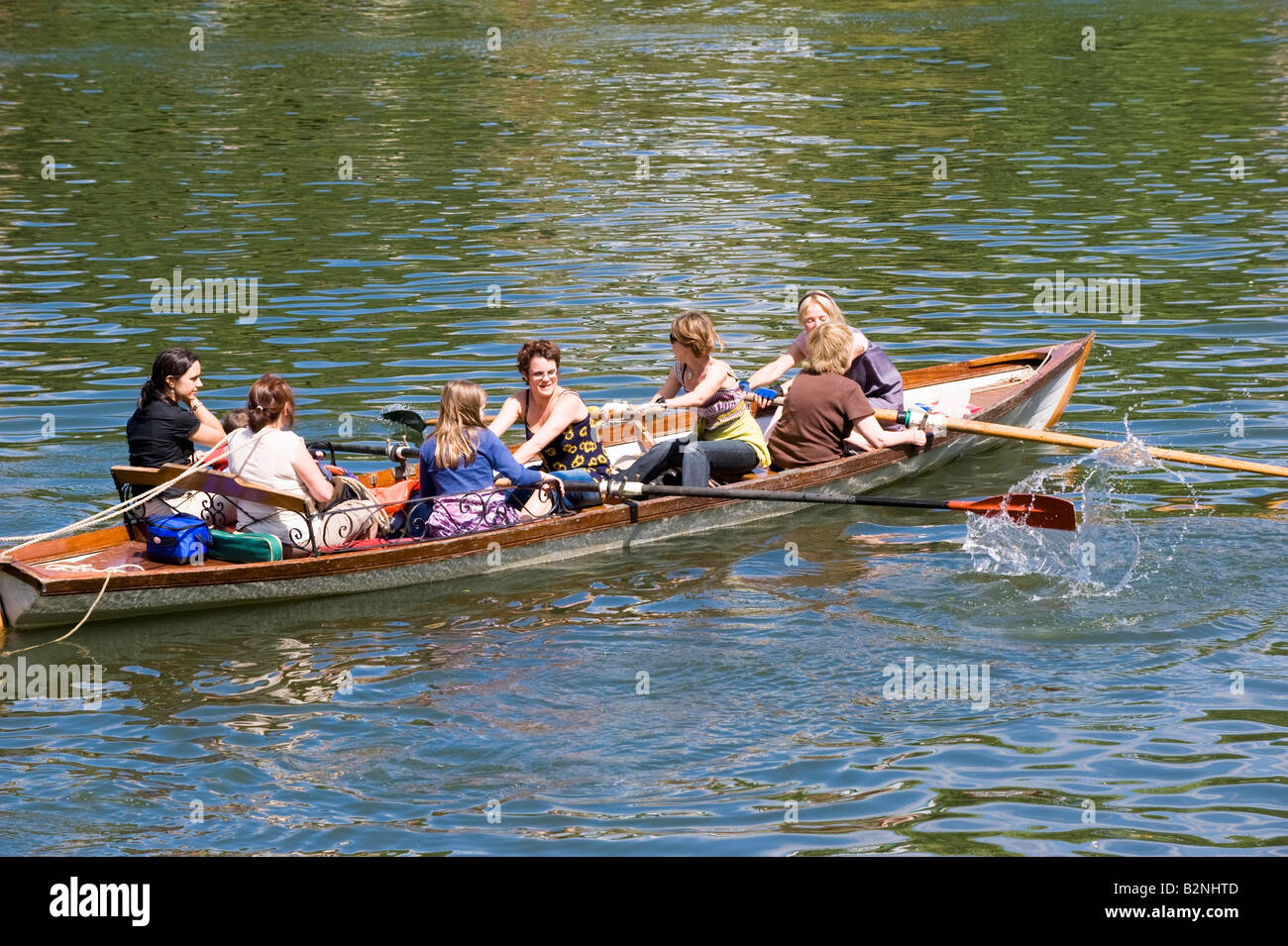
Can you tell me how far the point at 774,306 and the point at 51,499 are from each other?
8976 mm

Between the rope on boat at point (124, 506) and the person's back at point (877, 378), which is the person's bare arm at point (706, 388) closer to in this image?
the person's back at point (877, 378)

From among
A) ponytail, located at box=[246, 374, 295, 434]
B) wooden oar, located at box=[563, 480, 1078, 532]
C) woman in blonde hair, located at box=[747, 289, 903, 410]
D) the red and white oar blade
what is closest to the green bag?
ponytail, located at box=[246, 374, 295, 434]

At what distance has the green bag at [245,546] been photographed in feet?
35.0

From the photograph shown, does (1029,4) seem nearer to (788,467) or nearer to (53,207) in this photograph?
(53,207)

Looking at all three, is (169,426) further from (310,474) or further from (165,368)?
(310,474)

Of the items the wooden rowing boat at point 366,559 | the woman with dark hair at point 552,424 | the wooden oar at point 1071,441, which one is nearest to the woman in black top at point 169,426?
the wooden rowing boat at point 366,559

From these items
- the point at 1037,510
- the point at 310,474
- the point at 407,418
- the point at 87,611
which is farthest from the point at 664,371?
the point at 87,611

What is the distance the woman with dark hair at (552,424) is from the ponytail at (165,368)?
2.09 m

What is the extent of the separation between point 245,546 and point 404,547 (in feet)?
3.35

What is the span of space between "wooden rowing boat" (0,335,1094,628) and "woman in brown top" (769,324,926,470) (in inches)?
7.5

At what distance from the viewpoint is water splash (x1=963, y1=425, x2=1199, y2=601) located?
35.2 feet

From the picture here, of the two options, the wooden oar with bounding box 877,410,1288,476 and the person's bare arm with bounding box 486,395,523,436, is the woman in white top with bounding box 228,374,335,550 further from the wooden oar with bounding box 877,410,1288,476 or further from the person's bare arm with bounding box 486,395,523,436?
the wooden oar with bounding box 877,410,1288,476
